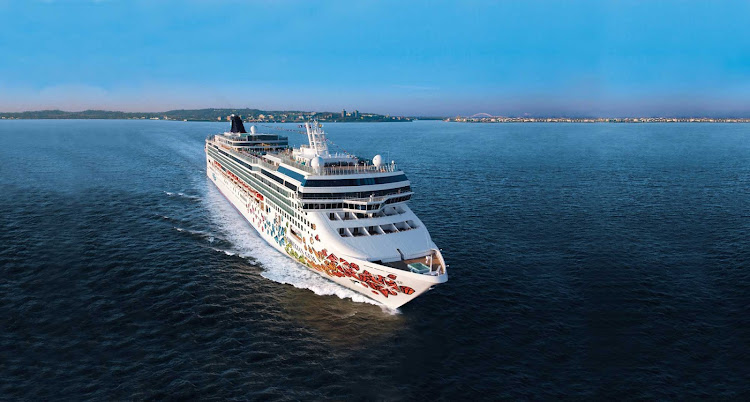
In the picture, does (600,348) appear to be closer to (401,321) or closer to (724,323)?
(724,323)

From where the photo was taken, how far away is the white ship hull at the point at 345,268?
3642 cm

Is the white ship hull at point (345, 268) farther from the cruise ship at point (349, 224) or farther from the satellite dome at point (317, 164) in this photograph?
the satellite dome at point (317, 164)

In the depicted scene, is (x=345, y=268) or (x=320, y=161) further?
(x=320, y=161)

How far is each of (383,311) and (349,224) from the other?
9.78 metres

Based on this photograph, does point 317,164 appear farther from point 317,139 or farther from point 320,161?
point 317,139

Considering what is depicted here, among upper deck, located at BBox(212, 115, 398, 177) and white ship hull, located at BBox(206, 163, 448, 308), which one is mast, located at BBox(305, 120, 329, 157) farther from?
white ship hull, located at BBox(206, 163, 448, 308)

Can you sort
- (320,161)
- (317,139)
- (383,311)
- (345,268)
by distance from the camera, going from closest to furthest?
(383,311) < (345,268) < (320,161) < (317,139)

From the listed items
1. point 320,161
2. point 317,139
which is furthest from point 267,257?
point 317,139

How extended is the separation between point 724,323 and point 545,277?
15.5m

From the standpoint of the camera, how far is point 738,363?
3128 cm

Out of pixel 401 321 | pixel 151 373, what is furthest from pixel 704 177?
pixel 151 373

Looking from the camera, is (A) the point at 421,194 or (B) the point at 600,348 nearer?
(B) the point at 600,348

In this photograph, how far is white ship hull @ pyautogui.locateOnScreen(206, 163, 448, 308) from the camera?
36.4 m

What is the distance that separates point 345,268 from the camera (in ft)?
130
